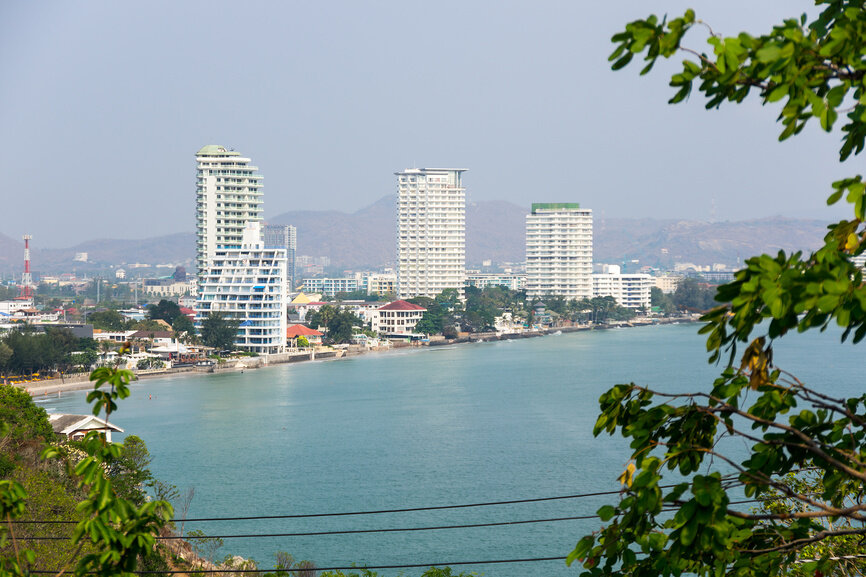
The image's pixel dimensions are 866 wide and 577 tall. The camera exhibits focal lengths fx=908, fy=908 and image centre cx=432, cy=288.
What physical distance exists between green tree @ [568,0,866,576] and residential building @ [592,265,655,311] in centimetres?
3948

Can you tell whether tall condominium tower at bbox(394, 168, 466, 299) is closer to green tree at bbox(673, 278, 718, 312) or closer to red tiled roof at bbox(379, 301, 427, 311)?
red tiled roof at bbox(379, 301, 427, 311)

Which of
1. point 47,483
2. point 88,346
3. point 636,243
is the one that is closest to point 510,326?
point 88,346

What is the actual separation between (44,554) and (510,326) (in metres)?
28.9

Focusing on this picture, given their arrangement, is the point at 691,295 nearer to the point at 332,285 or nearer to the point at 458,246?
the point at 458,246

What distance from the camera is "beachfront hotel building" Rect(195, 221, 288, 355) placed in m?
21.9

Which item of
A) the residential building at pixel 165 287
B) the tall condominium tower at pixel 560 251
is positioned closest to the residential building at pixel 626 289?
the tall condominium tower at pixel 560 251

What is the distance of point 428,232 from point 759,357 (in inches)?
1448

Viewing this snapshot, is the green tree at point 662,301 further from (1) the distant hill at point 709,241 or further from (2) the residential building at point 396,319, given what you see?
(1) the distant hill at point 709,241

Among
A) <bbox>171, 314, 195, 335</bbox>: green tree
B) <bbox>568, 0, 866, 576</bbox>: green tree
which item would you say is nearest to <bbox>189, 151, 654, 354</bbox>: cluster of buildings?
<bbox>171, 314, 195, 335</bbox>: green tree

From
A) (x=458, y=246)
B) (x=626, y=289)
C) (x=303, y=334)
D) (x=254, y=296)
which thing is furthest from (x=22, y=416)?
(x=626, y=289)

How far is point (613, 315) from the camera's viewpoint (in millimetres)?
36438

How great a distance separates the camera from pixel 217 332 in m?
21.1

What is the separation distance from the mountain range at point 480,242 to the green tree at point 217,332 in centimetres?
7552

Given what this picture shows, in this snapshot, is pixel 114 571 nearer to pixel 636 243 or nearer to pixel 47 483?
pixel 47 483
